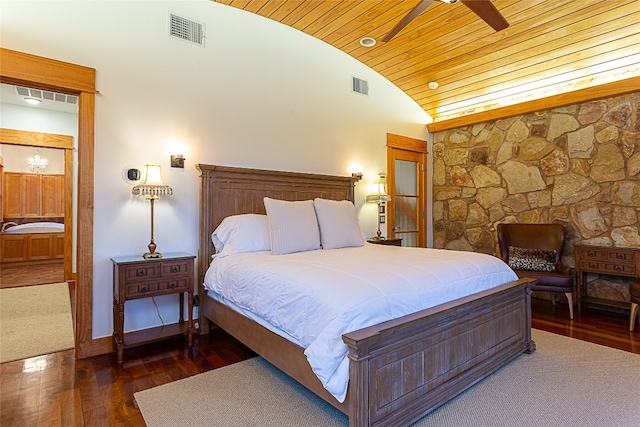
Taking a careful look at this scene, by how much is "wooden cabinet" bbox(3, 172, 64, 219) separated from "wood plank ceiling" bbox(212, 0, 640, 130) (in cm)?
670

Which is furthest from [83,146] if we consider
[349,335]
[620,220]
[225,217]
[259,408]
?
[620,220]

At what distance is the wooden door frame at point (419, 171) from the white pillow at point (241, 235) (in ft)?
8.06

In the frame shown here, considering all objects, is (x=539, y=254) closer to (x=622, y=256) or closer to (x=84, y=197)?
(x=622, y=256)

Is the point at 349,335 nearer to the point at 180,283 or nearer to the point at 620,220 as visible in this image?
the point at 180,283

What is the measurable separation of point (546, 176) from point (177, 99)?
4.47 metres

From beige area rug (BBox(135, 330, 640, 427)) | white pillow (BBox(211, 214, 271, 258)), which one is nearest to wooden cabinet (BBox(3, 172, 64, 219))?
white pillow (BBox(211, 214, 271, 258))

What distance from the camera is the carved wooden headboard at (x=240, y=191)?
3.31 meters

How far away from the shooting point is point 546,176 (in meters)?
4.38

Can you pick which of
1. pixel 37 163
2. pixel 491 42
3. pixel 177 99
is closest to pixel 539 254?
pixel 491 42

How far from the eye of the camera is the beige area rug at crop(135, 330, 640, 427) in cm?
186

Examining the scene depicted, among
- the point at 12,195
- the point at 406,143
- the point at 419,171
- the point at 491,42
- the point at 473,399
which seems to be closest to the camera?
the point at 473,399

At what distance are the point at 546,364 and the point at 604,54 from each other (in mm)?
3301

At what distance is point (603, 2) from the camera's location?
308 centimetres

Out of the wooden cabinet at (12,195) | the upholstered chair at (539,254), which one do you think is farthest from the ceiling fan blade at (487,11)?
the wooden cabinet at (12,195)
